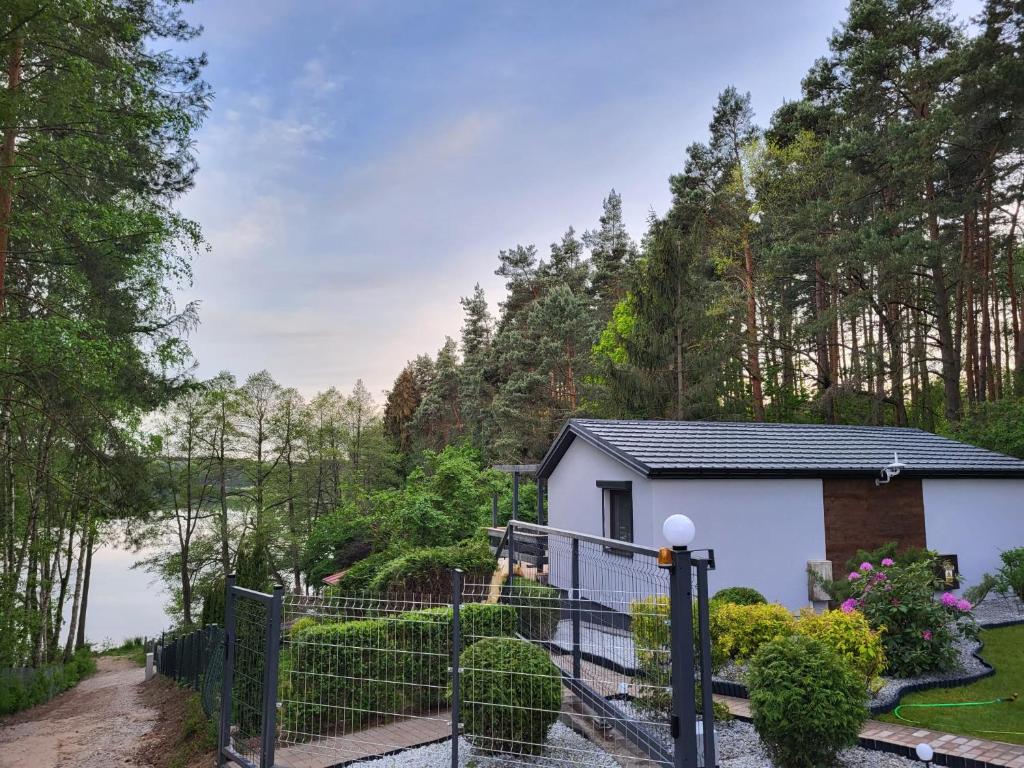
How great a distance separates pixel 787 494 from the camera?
1088 centimetres

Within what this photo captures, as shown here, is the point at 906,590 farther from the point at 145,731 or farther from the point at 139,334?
the point at 139,334

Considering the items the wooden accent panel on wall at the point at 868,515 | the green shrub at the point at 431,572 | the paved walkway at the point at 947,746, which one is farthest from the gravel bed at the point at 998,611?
the green shrub at the point at 431,572

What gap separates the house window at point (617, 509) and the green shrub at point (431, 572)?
2.25 meters

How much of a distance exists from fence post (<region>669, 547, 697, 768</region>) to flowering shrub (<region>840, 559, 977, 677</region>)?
3.95 metres

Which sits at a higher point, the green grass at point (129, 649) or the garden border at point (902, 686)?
the garden border at point (902, 686)

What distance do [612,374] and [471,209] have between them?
772 centimetres

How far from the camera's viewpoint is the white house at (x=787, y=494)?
10.5 metres

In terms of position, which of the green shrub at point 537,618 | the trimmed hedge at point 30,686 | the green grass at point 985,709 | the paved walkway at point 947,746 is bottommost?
the trimmed hedge at point 30,686

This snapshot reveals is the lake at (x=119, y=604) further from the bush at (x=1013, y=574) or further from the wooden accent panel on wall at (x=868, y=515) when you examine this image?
the bush at (x=1013, y=574)

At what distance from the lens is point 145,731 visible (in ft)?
30.6

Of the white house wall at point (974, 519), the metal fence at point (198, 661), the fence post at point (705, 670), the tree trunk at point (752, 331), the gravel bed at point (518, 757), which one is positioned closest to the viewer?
the fence post at point (705, 670)

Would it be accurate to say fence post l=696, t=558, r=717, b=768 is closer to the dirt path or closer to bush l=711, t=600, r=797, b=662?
bush l=711, t=600, r=797, b=662

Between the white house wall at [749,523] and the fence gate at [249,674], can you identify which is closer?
the fence gate at [249,674]

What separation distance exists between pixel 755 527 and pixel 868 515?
2.34 m
